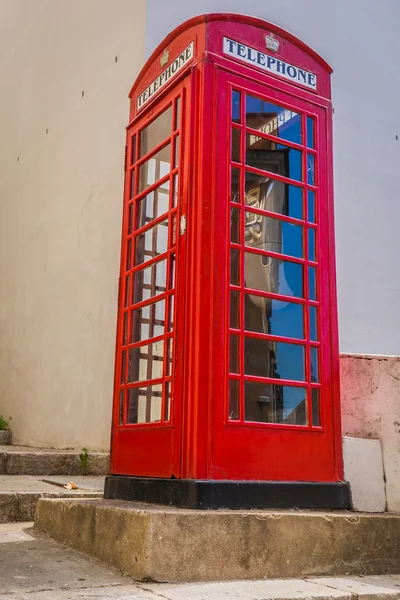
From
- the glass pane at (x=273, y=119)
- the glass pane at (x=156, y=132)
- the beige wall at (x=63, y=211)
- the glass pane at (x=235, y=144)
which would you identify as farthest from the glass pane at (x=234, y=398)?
the beige wall at (x=63, y=211)

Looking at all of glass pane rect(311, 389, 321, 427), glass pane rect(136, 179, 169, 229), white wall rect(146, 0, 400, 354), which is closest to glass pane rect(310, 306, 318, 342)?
glass pane rect(311, 389, 321, 427)

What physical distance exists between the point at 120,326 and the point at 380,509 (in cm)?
173

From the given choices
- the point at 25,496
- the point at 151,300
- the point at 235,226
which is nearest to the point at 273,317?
the point at 235,226

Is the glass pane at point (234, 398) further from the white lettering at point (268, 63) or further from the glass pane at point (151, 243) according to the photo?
the white lettering at point (268, 63)

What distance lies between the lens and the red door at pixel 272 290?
320 cm

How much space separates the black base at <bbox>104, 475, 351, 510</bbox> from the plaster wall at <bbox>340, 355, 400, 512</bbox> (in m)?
0.40

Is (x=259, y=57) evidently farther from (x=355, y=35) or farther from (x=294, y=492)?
(x=355, y=35)

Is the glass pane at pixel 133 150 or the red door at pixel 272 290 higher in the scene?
the glass pane at pixel 133 150

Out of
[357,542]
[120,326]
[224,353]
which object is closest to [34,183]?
[120,326]

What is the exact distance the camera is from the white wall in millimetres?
6922

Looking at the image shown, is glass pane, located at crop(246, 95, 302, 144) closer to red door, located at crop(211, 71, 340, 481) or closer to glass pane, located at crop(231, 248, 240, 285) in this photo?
red door, located at crop(211, 71, 340, 481)

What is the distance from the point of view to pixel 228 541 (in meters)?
2.77

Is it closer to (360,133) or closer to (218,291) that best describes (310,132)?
(218,291)

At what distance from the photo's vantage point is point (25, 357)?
879 cm
